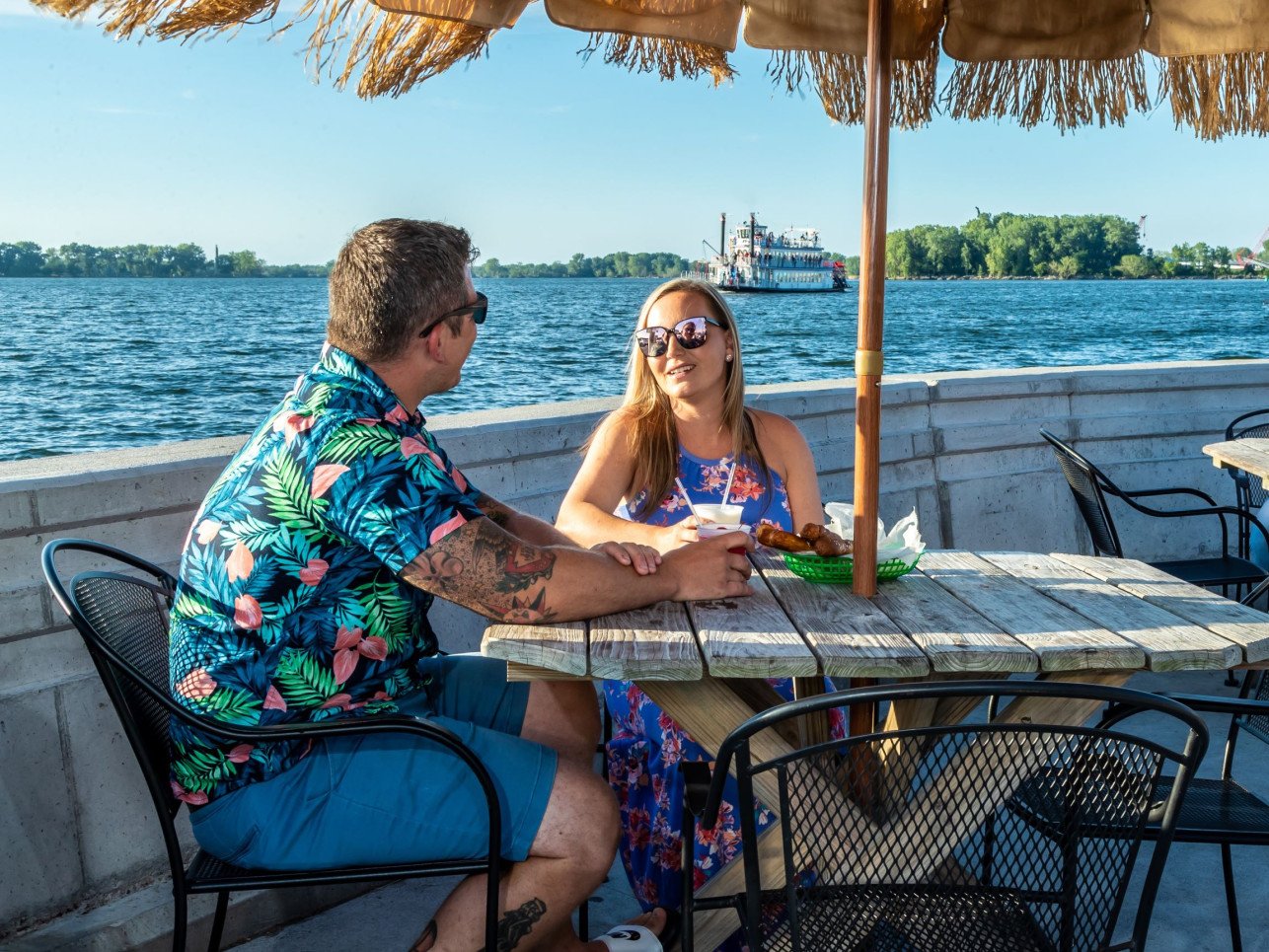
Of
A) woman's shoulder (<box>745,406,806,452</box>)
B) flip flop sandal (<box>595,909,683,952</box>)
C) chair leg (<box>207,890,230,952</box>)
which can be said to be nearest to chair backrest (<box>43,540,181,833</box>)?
chair leg (<box>207,890,230,952</box>)

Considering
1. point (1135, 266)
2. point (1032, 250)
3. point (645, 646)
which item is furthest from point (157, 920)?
point (1135, 266)

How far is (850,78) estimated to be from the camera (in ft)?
8.93

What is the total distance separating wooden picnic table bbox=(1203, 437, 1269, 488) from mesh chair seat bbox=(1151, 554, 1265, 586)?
1.06ft

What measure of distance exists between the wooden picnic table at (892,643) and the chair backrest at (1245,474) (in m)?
2.86

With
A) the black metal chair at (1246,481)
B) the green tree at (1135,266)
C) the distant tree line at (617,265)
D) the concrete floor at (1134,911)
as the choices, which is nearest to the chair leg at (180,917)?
the concrete floor at (1134,911)

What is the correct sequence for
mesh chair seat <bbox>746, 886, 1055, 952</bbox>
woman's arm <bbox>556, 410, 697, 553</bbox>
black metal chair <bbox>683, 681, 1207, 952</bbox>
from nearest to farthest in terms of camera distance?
black metal chair <bbox>683, 681, 1207, 952</bbox>, mesh chair seat <bbox>746, 886, 1055, 952</bbox>, woman's arm <bbox>556, 410, 697, 553</bbox>

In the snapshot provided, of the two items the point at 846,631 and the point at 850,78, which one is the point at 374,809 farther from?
the point at 850,78

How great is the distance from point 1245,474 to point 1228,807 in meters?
3.37

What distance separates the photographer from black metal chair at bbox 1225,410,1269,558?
16.0ft

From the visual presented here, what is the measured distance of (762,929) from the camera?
1.78 m

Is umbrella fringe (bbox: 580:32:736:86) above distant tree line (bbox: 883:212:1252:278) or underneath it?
underneath

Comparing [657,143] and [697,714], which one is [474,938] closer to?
[697,714]

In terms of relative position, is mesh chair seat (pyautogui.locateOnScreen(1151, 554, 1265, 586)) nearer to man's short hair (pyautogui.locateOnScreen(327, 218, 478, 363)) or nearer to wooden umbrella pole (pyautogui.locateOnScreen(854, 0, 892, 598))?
wooden umbrella pole (pyautogui.locateOnScreen(854, 0, 892, 598))

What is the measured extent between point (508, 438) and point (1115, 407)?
11.3ft
